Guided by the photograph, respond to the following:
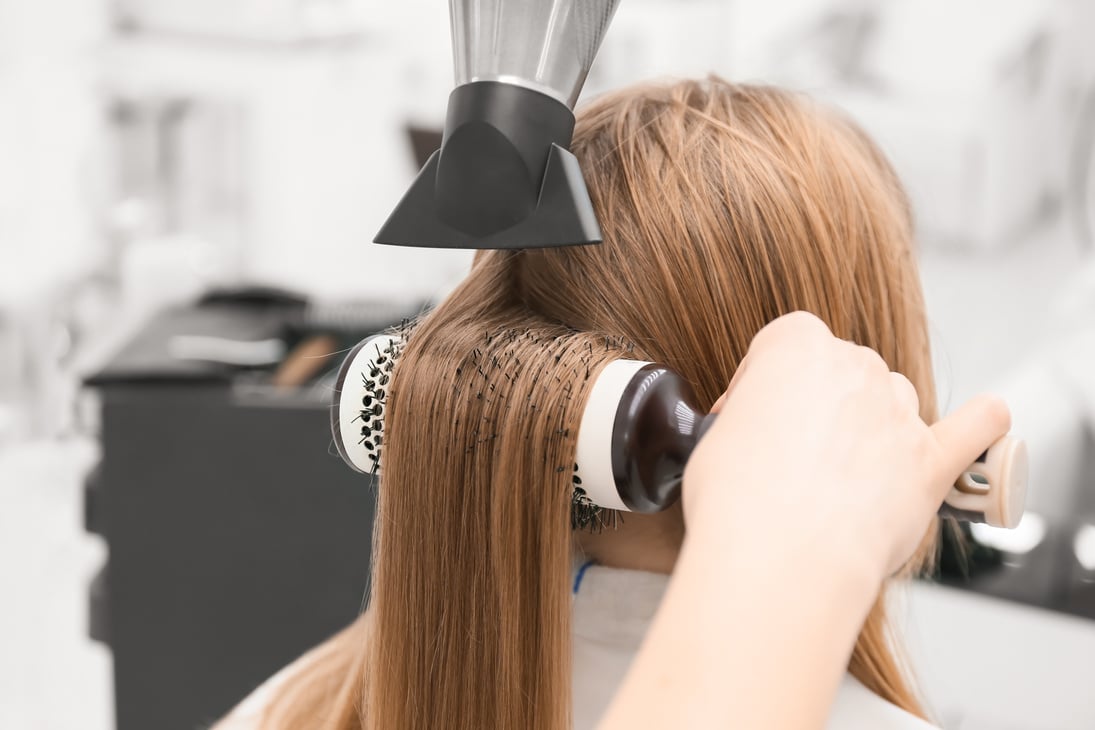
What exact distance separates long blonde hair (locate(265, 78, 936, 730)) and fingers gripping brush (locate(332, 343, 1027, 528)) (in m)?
0.02

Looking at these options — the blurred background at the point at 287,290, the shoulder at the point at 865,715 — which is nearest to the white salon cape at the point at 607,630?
the shoulder at the point at 865,715

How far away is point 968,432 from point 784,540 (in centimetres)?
14

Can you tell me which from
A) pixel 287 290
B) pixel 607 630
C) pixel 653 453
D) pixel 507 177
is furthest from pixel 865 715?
pixel 287 290

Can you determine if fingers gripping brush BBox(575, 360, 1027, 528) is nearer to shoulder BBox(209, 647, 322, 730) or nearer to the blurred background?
shoulder BBox(209, 647, 322, 730)

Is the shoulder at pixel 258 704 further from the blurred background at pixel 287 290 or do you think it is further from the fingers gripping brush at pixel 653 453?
the blurred background at pixel 287 290

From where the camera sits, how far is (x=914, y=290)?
70cm

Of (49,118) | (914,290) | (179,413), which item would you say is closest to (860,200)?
(914,290)

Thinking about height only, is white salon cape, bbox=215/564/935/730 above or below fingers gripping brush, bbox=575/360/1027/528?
below

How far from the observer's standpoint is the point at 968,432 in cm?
44

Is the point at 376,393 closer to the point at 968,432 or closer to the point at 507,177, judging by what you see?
the point at 507,177

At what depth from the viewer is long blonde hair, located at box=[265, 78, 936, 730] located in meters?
0.54

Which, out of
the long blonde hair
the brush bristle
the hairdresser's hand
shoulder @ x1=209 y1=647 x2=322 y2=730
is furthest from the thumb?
shoulder @ x1=209 y1=647 x2=322 y2=730

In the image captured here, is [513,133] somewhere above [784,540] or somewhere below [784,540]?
above

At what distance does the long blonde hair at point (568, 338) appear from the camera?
0.54 meters
